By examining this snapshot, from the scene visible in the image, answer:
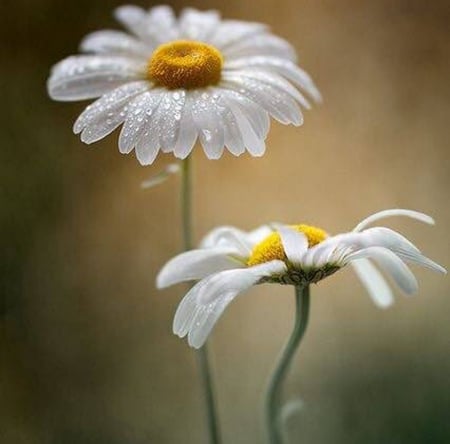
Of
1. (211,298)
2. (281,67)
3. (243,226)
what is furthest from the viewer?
(243,226)

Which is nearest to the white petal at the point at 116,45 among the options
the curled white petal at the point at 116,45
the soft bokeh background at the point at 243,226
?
the curled white petal at the point at 116,45

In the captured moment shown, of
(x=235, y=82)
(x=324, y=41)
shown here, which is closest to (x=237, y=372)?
(x=324, y=41)

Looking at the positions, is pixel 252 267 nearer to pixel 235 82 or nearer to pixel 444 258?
pixel 235 82

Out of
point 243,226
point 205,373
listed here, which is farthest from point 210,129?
point 243,226

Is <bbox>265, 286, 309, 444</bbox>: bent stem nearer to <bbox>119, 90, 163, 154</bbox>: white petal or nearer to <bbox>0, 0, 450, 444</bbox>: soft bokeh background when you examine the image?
<bbox>119, 90, 163, 154</bbox>: white petal

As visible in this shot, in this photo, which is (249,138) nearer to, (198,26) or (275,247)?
(275,247)
